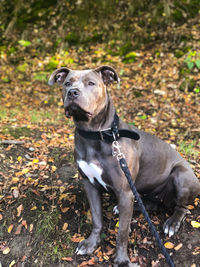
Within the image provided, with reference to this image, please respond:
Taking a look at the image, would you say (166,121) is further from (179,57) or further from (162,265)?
(162,265)

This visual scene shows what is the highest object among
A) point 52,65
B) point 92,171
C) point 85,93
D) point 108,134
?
point 85,93

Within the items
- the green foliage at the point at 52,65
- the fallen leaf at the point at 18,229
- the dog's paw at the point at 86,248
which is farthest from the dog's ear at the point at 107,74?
the green foliage at the point at 52,65

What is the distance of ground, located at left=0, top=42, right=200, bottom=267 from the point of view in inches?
132

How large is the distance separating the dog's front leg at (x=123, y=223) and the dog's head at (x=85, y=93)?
910mm

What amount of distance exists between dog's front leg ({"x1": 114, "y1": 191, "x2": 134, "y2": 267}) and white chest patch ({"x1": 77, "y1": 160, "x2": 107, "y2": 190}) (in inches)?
10.5

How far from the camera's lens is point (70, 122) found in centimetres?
668

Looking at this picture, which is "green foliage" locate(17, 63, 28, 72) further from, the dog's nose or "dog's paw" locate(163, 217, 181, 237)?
"dog's paw" locate(163, 217, 181, 237)

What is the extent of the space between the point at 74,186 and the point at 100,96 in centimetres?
179

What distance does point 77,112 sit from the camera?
285 cm

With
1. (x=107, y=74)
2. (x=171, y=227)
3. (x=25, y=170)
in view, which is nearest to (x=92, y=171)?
(x=107, y=74)

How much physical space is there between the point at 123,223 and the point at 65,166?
6.21 feet

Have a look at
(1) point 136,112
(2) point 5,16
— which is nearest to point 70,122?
(1) point 136,112

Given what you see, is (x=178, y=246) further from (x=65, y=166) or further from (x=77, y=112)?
(x=65, y=166)

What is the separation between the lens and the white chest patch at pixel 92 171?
302cm
